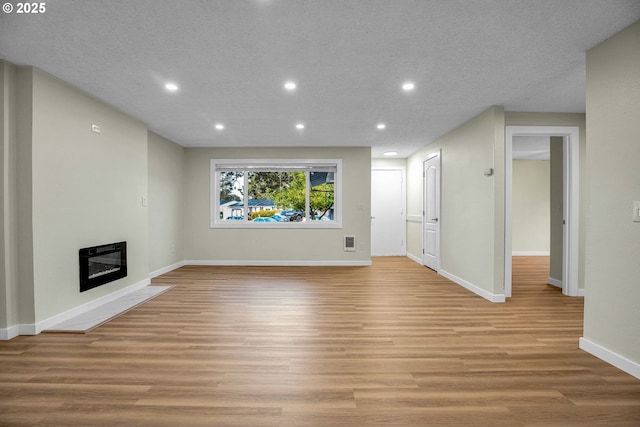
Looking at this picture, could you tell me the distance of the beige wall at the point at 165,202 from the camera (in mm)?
5344

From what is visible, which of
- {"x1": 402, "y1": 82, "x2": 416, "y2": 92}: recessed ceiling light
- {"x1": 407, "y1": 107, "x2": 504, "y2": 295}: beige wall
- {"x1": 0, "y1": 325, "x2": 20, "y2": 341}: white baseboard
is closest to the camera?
{"x1": 0, "y1": 325, "x2": 20, "y2": 341}: white baseboard

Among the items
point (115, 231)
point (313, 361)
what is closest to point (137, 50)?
point (115, 231)

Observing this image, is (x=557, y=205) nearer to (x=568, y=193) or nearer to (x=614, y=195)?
(x=568, y=193)

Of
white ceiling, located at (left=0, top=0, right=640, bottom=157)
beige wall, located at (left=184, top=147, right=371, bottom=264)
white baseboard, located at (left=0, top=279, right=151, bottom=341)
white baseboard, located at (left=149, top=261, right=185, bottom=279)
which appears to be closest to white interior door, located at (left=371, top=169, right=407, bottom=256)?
beige wall, located at (left=184, top=147, right=371, bottom=264)

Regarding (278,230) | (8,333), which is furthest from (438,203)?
(8,333)

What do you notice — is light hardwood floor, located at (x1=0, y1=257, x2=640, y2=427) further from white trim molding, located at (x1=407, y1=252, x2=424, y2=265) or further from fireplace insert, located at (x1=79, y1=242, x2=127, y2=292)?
white trim molding, located at (x1=407, y1=252, x2=424, y2=265)

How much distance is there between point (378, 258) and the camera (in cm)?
760

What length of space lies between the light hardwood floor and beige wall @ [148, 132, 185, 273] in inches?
76.8

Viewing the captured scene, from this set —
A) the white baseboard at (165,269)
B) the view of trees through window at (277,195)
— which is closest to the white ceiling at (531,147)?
the view of trees through window at (277,195)

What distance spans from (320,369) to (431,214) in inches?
184

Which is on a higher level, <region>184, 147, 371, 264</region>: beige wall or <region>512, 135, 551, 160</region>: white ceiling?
<region>512, 135, 551, 160</region>: white ceiling

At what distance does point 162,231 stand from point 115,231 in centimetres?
163

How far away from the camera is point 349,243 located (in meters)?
6.59

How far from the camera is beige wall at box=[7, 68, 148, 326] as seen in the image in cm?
290
